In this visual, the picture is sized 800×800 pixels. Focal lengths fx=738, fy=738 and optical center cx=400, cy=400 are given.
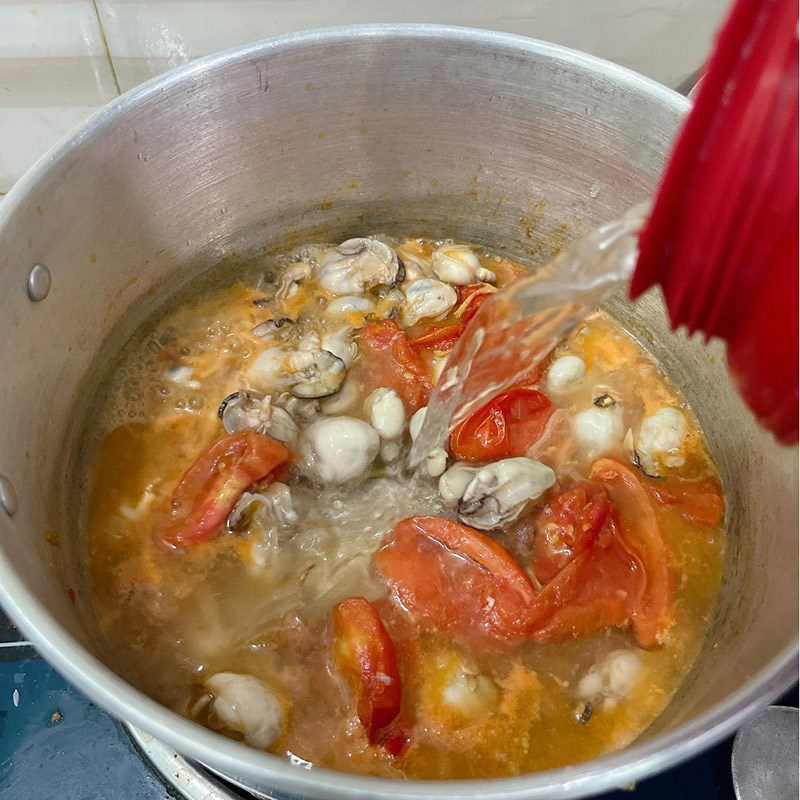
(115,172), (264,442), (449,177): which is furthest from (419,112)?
(264,442)

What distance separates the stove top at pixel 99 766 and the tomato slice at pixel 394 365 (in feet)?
1.94

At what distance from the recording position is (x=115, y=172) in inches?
40.6

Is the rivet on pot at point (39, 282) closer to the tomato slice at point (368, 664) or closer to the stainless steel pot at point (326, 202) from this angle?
the stainless steel pot at point (326, 202)

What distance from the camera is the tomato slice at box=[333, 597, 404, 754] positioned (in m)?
0.88

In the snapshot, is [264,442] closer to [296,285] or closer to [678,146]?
[296,285]

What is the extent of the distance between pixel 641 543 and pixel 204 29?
1.13m

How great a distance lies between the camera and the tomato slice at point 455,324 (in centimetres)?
124

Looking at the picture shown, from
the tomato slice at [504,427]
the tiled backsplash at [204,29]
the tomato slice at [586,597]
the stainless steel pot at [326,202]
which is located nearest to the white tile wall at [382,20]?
the tiled backsplash at [204,29]

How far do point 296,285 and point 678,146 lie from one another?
89cm

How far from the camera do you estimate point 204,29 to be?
131 centimetres

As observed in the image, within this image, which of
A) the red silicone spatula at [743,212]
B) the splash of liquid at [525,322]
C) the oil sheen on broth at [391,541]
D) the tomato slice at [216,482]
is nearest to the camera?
the red silicone spatula at [743,212]

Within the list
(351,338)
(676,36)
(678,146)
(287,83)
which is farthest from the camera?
(676,36)

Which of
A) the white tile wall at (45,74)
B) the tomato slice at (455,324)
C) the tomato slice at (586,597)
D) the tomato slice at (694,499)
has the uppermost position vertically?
the white tile wall at (45,74)

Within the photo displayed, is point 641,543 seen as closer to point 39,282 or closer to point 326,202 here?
point 326,202
